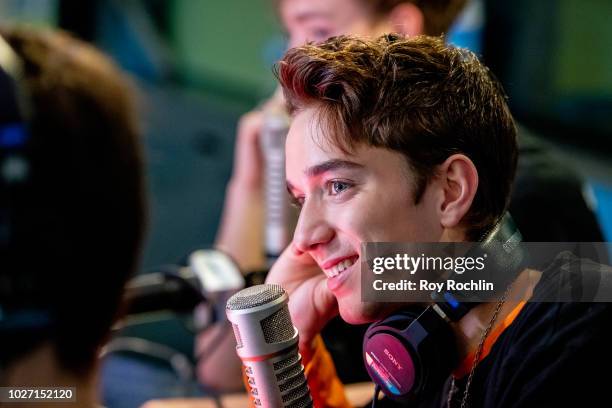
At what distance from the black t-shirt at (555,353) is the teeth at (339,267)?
178 millimetres

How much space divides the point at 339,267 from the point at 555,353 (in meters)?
0.24

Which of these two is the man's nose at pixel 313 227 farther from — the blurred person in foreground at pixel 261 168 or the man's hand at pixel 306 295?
the blurred person in foreground at pixel 261 168

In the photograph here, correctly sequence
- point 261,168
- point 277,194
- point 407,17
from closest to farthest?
point 407,17
point 277,194
point 261,168

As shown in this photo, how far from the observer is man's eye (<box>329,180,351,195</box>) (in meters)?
0.87

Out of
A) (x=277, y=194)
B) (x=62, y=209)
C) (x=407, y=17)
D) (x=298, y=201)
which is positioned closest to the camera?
(x=62, y=209)

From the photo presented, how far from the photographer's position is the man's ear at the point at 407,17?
111 centimetres

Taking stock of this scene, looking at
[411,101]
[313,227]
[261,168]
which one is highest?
[411,101]

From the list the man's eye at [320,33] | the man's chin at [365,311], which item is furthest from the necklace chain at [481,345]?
the man's eye at [320,33]

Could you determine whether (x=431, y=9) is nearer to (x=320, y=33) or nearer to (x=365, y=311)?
(x=320, y=33)

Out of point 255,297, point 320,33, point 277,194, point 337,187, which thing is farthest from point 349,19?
point 255,297

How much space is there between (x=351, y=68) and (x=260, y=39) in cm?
267

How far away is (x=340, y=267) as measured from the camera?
0.91m

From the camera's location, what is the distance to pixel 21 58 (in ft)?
3.00

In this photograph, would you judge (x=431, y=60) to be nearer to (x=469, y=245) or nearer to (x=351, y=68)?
(x=351, y=68)
